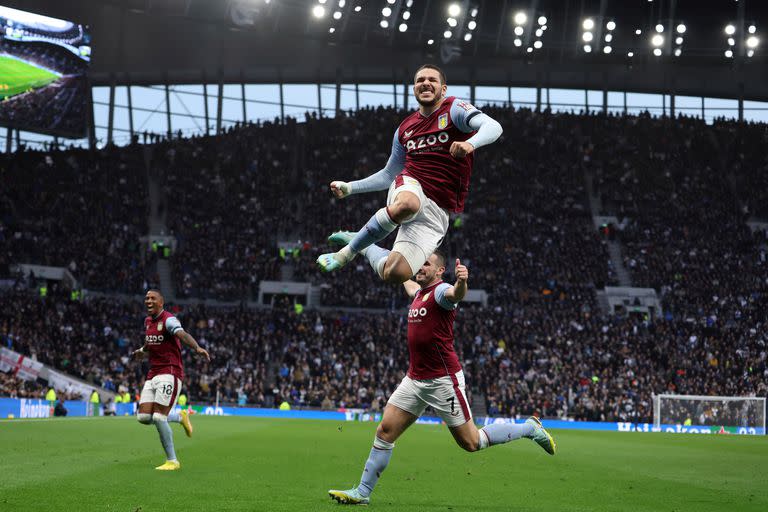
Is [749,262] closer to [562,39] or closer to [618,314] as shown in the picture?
[618,314]

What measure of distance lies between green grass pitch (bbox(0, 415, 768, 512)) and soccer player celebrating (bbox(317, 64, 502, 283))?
2.53 meters

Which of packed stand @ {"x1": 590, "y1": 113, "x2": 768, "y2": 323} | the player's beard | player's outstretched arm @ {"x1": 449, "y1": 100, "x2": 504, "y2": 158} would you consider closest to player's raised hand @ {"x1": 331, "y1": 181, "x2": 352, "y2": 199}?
the player's beard

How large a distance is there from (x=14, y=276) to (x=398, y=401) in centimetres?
4091

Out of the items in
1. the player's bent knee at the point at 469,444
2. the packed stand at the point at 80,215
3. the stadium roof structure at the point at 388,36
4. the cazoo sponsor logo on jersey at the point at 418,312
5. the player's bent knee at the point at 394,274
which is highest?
the stadium roof structure at the point at 388,36

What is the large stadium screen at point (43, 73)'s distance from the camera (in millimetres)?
41562

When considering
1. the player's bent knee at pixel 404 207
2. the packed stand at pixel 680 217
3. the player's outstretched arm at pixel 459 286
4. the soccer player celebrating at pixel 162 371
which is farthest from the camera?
the packed stand at pixel 680 217

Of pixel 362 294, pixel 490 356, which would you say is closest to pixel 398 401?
pixel 490 356

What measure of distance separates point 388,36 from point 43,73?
20416mm

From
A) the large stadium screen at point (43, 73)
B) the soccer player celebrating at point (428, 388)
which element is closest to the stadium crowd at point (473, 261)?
the large stadium screen at point (43, 73)

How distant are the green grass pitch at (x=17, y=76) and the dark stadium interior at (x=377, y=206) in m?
1.51

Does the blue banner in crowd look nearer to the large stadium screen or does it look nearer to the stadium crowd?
the stadium crowd

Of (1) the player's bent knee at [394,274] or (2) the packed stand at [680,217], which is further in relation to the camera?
(2) the packed stand at [680,217]

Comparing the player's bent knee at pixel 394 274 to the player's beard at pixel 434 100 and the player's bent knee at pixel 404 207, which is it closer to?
the player's bent knee at pixel 404 207

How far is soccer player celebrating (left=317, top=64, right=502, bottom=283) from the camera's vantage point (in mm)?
7477
